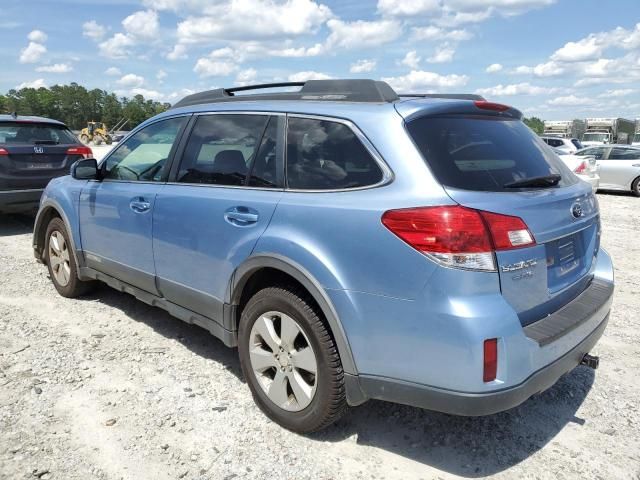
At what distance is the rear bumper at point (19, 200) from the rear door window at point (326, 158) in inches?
251

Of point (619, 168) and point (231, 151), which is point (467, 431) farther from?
point (619, 168)

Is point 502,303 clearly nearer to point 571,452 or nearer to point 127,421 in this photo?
point 571,452

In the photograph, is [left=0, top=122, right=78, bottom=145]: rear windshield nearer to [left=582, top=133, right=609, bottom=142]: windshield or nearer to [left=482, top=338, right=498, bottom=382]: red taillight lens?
[left=482, top=338, right=498, bottom=382]: red taillight lens

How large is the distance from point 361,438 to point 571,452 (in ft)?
3.62

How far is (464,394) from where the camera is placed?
7.50 feet

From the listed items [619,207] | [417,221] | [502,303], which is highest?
[417,221]

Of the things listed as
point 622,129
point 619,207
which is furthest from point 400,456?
point 622,129

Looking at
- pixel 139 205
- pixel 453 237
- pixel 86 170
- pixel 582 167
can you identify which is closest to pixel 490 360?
pixel 453 237

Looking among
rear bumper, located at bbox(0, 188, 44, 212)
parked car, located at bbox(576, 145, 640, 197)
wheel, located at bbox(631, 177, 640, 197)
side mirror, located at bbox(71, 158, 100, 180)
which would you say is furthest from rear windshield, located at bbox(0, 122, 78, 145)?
wheel, located at bbox(631, 177, 640, 197)

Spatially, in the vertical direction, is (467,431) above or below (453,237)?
below

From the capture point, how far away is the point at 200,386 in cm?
352

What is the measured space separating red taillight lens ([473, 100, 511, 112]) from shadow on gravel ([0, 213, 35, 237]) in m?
7.58

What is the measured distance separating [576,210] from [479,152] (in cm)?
62

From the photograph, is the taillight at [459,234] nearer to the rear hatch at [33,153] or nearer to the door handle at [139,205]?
the door handle at [139,205]
